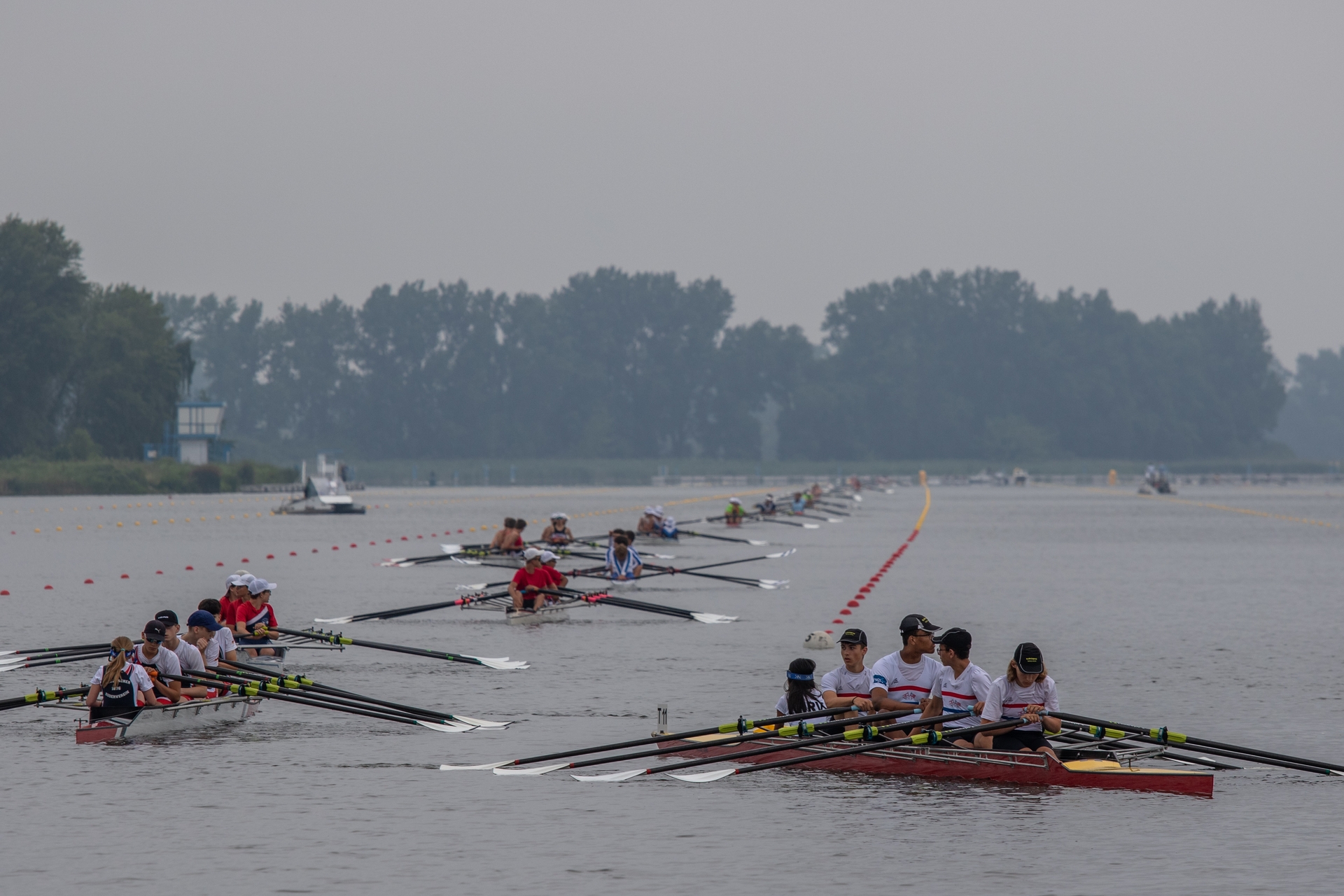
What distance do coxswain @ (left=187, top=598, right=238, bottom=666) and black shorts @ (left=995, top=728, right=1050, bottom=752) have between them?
8.53m

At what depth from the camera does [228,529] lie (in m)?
61.8

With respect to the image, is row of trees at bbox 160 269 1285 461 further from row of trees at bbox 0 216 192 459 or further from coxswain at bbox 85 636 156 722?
coxswain at bbox 85 636 156 722

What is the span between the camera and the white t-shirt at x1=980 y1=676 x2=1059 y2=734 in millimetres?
13914

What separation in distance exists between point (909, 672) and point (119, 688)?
7.58 metres

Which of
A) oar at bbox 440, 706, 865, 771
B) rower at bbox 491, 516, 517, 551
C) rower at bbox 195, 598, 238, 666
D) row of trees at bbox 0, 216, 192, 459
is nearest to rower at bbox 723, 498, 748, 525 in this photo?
rower at bbox 491, 516, 517, 551

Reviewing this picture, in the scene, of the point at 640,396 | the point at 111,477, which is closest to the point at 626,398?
the point at 640,396

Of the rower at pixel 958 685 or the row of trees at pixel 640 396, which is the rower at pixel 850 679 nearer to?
the rower at pixel 958 685

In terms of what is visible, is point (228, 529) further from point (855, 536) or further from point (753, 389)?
point (753, 389)

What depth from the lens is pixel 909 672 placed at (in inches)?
592

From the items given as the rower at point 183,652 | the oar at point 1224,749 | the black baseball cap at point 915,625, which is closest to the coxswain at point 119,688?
the rower at point 183,652

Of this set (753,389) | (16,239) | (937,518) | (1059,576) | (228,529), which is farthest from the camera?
(753,389)

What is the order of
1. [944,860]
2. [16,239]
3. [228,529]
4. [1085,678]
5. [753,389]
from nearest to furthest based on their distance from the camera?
[944,860] → [1085,678] → [228,529] → [16,239] → [753,389]

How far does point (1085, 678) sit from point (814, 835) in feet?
30.2

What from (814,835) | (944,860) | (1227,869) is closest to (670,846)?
(814,835)
